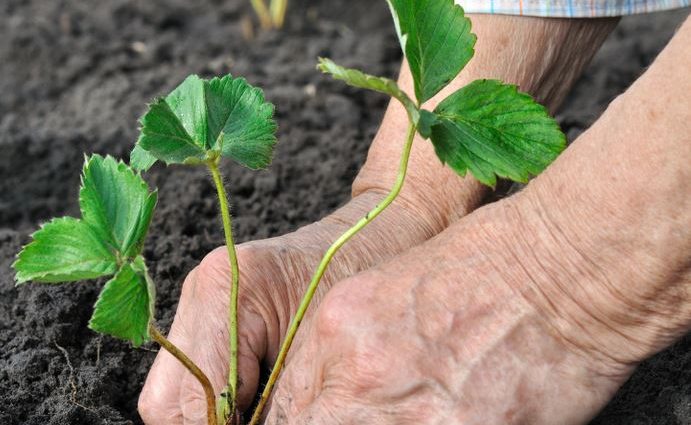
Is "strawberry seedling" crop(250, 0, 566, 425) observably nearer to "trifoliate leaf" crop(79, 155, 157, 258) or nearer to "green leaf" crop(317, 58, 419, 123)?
"green leaf" crop(317, 58, 419, 123)

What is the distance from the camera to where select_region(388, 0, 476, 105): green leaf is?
43.3 inches

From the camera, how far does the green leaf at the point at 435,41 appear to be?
1100 mm

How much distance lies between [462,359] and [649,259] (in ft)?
0.86

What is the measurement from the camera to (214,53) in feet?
10.2

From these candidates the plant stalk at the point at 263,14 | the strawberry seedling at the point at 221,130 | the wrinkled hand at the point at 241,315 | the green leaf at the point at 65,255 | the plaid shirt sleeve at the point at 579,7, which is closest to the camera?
the green leaf at the point at 65,255

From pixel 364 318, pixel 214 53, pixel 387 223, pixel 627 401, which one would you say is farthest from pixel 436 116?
pixel 214 53

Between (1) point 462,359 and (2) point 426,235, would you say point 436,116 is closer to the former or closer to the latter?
(1) point 462,359

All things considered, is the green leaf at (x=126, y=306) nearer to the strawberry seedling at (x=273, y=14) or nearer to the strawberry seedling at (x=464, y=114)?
the strawberry seedling at (x=464, y=114)

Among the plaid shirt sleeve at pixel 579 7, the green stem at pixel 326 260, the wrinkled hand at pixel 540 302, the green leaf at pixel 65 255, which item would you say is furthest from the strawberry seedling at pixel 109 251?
the plaid shirt sleeve at pixel 579 7

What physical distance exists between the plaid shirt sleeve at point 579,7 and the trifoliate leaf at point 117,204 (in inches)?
31.9

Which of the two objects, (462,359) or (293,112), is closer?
(462,359)

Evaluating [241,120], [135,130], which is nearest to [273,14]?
[135,130]

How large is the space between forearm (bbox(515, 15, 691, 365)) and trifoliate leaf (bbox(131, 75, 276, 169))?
37 centimetres

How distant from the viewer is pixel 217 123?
1229 mm
